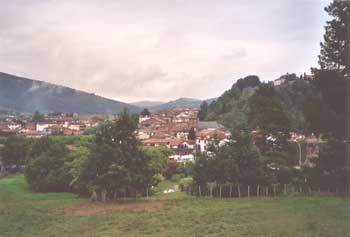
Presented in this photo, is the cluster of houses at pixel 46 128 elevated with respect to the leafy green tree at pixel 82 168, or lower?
elevated

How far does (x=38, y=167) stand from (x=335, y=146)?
950 inches

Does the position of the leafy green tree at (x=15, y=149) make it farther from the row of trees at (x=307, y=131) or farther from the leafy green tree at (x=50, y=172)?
the row of trees at (x=307, y=131)

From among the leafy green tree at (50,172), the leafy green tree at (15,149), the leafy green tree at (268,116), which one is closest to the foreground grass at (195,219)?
the leafy green tree at (268,116)

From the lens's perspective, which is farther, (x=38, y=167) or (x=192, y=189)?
(x=38, y=167)

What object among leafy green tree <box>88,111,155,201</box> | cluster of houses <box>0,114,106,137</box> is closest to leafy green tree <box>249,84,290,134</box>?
leafy green tree <box>88,111,155,201</box>

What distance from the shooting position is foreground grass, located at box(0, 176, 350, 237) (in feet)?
54.0

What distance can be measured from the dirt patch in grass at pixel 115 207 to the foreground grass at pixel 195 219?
0.07m

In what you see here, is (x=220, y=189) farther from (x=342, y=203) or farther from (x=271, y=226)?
(x=271, y=226)

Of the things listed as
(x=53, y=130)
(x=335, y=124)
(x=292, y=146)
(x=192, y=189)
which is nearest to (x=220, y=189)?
(x=192, y=189)

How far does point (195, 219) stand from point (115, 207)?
278 inches

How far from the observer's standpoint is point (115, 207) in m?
25.2

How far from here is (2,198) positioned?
32.7 m

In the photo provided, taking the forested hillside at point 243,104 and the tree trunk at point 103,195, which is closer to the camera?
the tree trunk at point 103,195

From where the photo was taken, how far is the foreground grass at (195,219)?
16.5 metres
